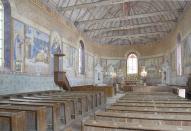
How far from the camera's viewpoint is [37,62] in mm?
11727

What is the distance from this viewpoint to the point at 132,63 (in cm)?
2864

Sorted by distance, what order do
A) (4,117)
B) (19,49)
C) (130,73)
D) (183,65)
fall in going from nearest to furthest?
(4,117) → (19,49) → (183,65) → (130,73)

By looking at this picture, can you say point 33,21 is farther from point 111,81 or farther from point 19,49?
point 111,81

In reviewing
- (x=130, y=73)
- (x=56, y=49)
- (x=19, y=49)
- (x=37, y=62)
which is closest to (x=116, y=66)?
(x=130, y=73)

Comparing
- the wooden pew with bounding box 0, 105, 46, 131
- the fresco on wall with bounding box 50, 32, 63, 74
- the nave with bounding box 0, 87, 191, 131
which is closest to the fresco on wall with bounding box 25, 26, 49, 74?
the fresco on wall with bounding box 50, 32, 63, 74

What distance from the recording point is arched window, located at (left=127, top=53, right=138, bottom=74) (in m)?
28.4

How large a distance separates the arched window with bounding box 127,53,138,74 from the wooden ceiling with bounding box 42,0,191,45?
9.15 ft

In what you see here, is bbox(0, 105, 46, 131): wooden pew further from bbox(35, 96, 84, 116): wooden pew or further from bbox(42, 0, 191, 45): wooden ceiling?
bbox(42, 0, 191, 45): wooden ceiling

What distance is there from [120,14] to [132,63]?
9.27 metres

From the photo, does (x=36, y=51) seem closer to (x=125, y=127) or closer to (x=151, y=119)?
(x=151, y=119)

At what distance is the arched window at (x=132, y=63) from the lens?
2841cm

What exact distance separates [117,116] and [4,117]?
212 cm

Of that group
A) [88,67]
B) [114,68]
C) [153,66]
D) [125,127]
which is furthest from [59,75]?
[153,66]

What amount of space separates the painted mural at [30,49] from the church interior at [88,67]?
1.9 inches
